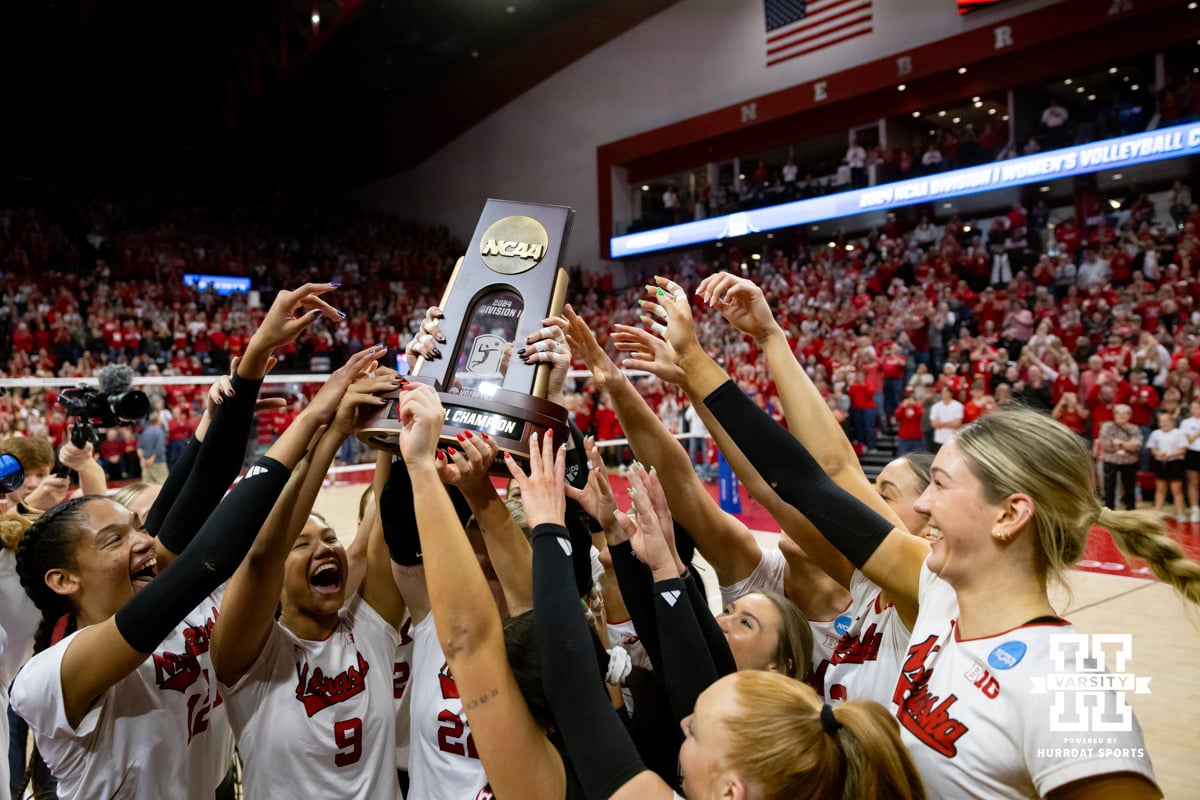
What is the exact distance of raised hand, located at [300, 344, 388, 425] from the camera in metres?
1.86

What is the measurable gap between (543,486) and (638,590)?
37 cm

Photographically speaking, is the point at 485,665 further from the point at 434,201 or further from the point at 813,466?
the point at 434,201

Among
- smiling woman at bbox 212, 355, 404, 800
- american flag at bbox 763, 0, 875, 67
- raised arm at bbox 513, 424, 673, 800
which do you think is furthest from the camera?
american flag at bbox 763, 0, 875, 67

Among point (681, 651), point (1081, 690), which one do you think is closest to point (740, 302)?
point (681, 651)

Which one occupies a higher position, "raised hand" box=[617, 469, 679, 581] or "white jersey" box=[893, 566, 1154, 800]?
"raised hand" box=[617, 469, 679, 581]

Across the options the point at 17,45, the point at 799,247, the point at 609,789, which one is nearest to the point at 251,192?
the point at 17,45

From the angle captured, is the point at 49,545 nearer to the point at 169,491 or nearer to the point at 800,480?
the point at 169,491

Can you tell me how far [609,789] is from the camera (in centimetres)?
131

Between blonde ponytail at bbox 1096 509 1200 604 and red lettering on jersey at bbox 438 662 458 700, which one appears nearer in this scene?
blonde ponytail at bbox 1096 509 1200 604

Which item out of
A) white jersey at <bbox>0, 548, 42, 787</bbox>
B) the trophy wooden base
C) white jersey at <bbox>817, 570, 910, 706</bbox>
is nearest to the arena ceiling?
white jersey at <bbox>0, 548, 42, 787</bbox>

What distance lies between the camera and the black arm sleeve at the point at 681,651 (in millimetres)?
1556

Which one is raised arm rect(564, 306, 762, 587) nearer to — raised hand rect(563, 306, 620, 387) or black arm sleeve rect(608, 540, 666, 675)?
raised hand rect(563, 306, 620, 387)

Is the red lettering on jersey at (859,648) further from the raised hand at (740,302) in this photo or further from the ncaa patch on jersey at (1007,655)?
the raised hand at (740,302)

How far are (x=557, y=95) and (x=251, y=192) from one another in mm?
12011
